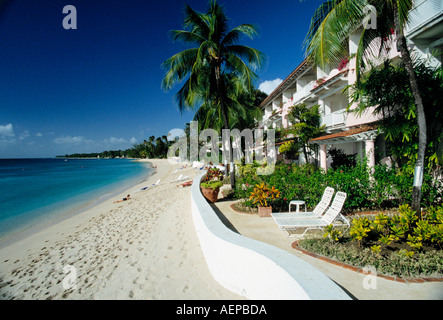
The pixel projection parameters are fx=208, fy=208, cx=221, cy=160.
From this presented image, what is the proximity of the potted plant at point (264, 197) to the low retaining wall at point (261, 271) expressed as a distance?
315 centimetres

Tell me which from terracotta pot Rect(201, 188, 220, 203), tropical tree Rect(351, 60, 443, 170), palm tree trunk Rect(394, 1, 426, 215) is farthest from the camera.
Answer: terracotta pot Rect(201, 188, 220, 203)

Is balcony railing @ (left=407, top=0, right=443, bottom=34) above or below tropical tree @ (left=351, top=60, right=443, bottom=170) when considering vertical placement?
above

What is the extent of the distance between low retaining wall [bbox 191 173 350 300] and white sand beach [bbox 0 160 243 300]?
300 mm

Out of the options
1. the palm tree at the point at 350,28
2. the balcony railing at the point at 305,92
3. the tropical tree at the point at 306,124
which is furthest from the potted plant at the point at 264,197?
the balcony railing at the point at 305,92

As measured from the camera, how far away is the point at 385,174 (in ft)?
21.4

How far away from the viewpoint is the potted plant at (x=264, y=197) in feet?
22.2

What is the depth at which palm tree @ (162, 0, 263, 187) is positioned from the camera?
388 inches

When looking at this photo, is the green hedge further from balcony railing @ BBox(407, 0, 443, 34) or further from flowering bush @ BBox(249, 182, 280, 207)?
balcony railing @ BBox(407, 0, 443, 34)
